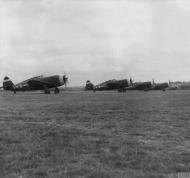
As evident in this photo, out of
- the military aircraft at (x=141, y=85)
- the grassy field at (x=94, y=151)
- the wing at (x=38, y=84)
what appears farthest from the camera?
the military aircraft at (x=141, y=85)

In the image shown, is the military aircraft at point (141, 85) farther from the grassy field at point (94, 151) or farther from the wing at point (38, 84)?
the grassy field at point (94, 151)

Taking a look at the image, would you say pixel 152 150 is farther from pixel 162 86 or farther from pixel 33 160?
pixel 162 86

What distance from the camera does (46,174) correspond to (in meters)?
5.04

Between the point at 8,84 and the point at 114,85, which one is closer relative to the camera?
the point at 8,84

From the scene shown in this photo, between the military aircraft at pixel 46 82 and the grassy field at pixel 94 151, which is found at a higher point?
the military aircraft at pixel 46 82

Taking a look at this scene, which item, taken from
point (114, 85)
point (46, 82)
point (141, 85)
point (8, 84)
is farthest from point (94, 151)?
point (141, 85)

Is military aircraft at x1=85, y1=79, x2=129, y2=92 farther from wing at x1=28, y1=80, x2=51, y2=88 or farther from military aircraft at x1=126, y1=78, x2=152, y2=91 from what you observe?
wing at x1=28, y1=80, x2=51, y2=88

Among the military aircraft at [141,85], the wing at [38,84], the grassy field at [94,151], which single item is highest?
the wing at [38,84]

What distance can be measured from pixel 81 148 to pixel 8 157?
1.62m

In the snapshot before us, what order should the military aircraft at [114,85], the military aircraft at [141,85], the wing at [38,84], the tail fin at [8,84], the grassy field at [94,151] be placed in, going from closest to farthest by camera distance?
the grassy field at [94,151]
the wing at [38,84]
the tail fin at [8,84]
the military aircraft at [114,85]
the military aircraft at [141,85]

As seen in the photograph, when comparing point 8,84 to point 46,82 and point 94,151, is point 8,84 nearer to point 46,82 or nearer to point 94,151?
point 46,82

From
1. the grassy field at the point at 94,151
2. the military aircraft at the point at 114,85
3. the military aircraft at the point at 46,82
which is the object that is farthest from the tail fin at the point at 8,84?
the grassy field at the point at 94,151

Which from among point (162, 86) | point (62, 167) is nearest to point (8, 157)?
point (62, 167)

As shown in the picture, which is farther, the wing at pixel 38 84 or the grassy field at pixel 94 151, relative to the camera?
the wing at pixel 38 84
